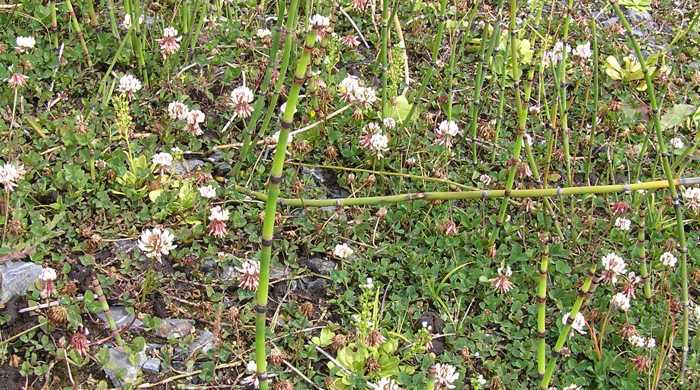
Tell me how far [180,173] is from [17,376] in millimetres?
1019

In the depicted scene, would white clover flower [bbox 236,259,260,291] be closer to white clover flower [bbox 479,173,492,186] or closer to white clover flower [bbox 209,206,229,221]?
white clover flower [bbox 209,206,229,221]

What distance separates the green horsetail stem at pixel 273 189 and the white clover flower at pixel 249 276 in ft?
2.00

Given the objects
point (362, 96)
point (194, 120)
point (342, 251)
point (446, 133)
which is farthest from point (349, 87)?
point (342, 251)

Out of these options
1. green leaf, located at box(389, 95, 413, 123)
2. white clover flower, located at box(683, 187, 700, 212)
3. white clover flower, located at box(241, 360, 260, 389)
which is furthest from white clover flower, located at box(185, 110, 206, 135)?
white clover flower, located at box(683, 187, 700, 212)

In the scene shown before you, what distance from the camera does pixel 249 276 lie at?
261 cm

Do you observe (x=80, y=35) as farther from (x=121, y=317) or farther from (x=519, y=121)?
(x=519, y=121)

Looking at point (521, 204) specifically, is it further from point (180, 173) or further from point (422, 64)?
point (180, 173)

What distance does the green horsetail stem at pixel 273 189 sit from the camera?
5.52 feet

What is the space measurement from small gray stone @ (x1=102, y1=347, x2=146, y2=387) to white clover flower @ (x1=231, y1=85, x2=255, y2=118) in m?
1.11

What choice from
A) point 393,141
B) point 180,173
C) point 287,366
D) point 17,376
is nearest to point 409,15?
point 393,141

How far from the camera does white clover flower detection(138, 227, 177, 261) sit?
257 cm

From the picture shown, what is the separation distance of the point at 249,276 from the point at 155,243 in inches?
12.9

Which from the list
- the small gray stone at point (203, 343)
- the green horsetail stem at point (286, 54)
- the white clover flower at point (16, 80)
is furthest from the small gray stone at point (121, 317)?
the white clover flower at point (16, 80)

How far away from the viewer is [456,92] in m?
3.75
